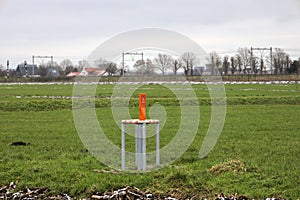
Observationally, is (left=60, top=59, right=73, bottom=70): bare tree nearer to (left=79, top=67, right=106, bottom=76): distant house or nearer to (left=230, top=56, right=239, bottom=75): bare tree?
(left=230, top=56, right=239, bottom=75): bare tree

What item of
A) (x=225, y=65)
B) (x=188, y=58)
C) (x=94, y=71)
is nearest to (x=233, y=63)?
(x=225, y=65)

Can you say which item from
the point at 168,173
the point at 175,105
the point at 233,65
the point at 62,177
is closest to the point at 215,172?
the point at 168,173

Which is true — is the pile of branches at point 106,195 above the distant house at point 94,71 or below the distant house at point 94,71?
below

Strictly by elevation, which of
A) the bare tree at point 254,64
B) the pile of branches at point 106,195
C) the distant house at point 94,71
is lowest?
the pile of branches at point 106,195

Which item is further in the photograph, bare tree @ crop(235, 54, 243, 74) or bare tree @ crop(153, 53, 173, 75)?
bare tree @ crop(235, 54, 243, 74)

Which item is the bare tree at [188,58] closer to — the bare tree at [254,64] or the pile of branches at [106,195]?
the pile of branches at [106,195]

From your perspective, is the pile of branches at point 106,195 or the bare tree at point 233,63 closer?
the pile of branches at point 106,195

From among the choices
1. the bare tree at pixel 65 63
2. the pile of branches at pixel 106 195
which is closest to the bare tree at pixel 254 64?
the bare tree at pixel 65 63

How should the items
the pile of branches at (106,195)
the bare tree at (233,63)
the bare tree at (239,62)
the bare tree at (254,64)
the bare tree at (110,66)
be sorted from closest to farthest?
1. the pile of branches at (106,195)
2. the bare tree at (110,66)
3. the bare tree at (254,64)
4. the bare tree at (233,63)
5. the bare tree at (239,62)

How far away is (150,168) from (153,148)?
3.17 m

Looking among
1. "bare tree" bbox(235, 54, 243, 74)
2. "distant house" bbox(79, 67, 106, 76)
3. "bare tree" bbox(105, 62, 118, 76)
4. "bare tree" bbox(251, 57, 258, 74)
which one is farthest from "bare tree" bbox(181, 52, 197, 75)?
"bare tree" bbox(235, 54, 243, 74)

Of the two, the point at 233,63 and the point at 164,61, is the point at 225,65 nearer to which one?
the point at 233,63

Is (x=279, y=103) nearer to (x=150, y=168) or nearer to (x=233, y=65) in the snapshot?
(x=150, y=168)

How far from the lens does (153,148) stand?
14297mm
